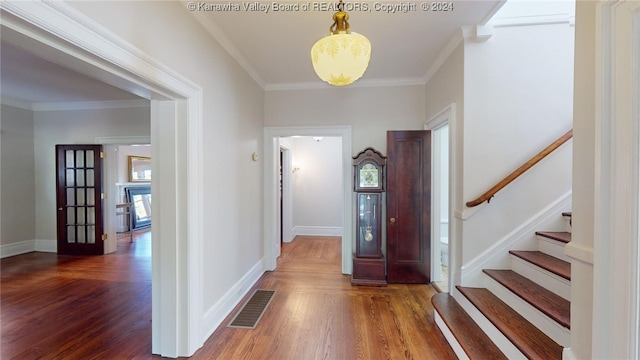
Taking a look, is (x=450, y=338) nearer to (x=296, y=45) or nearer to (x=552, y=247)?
(x=552, y=247)

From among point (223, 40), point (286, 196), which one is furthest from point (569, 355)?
point (286, 196)

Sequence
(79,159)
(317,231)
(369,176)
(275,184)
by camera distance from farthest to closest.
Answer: (317,231) < (79,159) < (275,184) < (369,176)

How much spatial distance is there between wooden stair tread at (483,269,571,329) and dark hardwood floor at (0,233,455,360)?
28.5 inches

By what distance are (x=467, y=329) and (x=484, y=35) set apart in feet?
8.49

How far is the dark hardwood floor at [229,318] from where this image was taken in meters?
2.11

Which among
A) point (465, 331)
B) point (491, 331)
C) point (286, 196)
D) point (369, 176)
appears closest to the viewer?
point (491, 331)

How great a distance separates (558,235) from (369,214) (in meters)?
1.95

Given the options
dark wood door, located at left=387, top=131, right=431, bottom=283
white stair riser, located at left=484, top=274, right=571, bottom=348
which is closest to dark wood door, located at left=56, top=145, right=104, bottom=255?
dark wood door, located at left=387, top=131, right=431, bottom=283

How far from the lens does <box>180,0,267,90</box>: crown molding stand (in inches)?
84.7

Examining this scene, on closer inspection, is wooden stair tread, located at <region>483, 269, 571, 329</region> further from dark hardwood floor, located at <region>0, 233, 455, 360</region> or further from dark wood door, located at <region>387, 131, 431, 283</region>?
dark wood door, located at <region>387, 131, 431, 283</region>

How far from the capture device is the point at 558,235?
230 centimetres

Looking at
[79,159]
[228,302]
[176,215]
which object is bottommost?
[228,302]

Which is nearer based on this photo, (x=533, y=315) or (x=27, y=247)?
(x=533, y=315)

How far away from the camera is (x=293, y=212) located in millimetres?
6367
